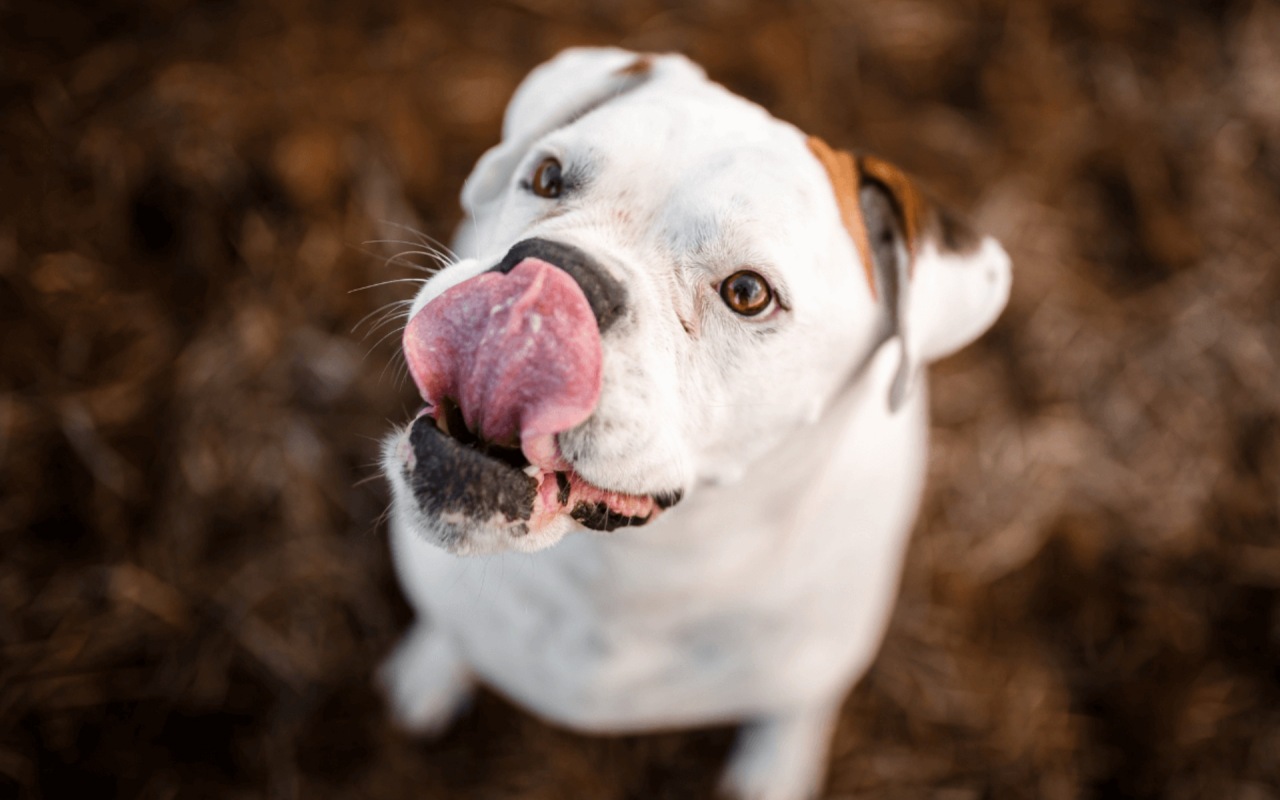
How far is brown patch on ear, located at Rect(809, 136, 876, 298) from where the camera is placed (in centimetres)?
166

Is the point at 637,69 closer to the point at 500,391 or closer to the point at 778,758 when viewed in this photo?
the point at 500,391

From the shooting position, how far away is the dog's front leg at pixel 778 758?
272 centimetres

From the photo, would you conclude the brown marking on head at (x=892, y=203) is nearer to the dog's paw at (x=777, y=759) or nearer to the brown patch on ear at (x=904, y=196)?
the brown patch on ear at (x=904, y=196)

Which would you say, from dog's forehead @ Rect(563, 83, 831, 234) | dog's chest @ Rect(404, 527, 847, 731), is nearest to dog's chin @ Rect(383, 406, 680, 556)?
dog's chest @ Rect(404, 527, 847, 731)

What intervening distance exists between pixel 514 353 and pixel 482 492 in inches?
8.4

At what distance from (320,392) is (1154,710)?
299 centimetres

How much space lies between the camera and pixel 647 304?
1.46 m

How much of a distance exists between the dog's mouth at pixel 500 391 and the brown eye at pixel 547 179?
0.34 metres

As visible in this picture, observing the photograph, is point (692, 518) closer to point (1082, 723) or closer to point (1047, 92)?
point (1082, 723)

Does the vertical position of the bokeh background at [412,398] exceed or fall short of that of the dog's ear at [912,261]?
it falls short

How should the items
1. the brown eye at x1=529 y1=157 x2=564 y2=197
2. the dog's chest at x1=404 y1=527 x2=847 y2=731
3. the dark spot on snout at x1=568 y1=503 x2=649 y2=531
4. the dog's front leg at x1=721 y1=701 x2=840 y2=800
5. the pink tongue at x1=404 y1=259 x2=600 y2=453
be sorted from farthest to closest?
the dog's front leg at x1=721 y1=701 x2=840 y2=800
the dog's chest at x1=404 y1=527 x2=847 y2=731
the brown eye at x1=529 y1=157 x2=564 y2=197
the dark spot on snout at x1=568 y1=503 x2=649 y2=531
the pink tongue at x1=404 y1=259 x2=600 y2=453

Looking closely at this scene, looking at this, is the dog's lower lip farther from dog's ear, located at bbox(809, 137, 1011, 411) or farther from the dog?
dog's ear, located at bbox(809, 137, 1011, 411)

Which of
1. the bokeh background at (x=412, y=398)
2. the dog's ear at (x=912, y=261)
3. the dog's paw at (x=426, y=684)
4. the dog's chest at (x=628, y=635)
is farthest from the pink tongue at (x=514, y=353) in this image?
the dog's paw at (x=426, y=684)

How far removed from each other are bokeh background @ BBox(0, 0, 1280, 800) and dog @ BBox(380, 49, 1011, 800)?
2.73ft
